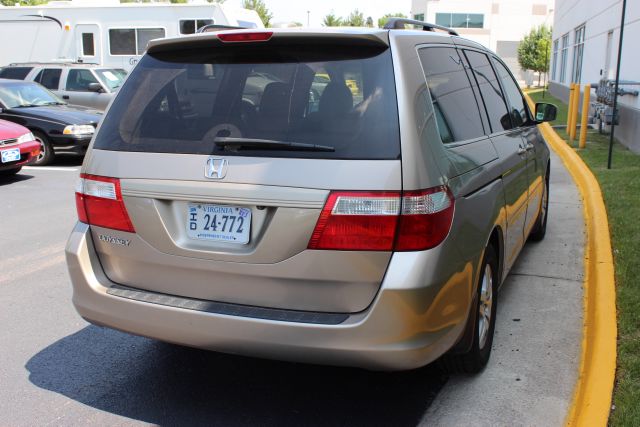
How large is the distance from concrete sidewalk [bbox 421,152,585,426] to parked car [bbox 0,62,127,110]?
12345mm

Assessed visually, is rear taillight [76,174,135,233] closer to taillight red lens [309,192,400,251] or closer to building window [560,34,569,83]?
taillight red lens [309,192,400,251]

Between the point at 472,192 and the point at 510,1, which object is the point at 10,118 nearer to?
the point at 472,192

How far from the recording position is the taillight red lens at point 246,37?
3.15 meters

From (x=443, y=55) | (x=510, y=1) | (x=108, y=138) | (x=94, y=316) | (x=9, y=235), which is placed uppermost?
(x=510, y=1)

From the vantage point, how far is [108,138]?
132 inches

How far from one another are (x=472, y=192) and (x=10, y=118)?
11.0 metres

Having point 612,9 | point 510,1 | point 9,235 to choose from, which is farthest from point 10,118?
point 510,1

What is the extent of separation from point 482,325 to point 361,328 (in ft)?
3.95

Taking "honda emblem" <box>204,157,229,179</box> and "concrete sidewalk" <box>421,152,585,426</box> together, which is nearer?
"honda emblem" <box>204,157,229,179</box>

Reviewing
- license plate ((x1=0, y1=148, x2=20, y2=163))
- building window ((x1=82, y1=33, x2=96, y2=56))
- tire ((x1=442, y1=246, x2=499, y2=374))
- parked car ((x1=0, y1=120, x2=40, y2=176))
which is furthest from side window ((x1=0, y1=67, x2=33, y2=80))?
tire ((x1=442, y1=246, x2=499, y2=374))

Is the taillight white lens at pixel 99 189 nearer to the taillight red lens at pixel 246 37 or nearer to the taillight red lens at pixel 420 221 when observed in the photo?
the taillight red lens at pixel 246 37

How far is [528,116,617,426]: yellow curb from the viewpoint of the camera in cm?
333

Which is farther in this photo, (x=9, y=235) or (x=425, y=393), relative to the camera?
(x=9, y=235)

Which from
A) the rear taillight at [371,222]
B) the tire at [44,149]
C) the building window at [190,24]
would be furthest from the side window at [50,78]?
the rear taillight at [371,222]
